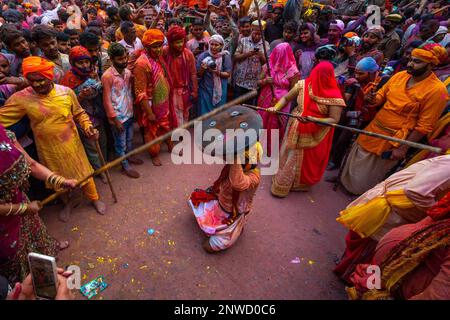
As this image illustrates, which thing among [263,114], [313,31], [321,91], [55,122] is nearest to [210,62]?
[263,114]

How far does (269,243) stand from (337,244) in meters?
1.01

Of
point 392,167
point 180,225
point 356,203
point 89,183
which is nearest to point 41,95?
point 89,183

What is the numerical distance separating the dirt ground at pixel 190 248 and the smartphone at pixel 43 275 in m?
1.33

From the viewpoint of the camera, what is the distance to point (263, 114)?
561 centimetres

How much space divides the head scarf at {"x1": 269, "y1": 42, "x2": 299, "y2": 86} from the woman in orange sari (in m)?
0.97

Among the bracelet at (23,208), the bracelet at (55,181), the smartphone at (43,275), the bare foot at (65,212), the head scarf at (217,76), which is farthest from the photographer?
the head scarf at (217,76)

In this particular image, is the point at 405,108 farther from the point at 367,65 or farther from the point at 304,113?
the point at 304,113

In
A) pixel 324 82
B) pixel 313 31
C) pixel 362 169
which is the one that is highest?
pixel 313 31

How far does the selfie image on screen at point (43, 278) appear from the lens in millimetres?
1698

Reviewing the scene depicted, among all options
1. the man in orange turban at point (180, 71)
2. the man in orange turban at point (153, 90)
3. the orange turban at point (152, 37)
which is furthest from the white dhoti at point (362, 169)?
the orange turban at point (152, 37)

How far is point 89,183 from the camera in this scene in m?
3.87

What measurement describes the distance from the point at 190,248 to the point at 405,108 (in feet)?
12.2

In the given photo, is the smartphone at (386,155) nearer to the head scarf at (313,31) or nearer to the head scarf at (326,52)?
the head scarf at (326,52)

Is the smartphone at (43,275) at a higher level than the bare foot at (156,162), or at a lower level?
higher
